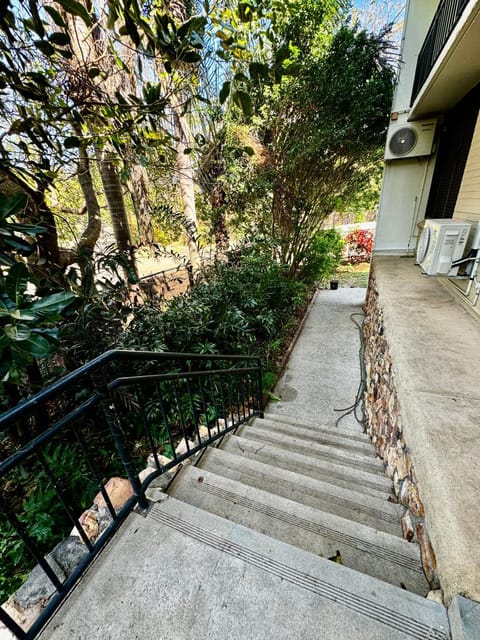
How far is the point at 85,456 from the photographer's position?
3.34 ft

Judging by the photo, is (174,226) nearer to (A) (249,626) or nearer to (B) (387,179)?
(B) (387,179)

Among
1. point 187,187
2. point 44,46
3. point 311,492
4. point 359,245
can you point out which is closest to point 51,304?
point 44,46

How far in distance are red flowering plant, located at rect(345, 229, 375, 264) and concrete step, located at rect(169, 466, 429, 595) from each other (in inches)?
382

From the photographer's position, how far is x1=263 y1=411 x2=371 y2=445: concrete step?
8.83 ft

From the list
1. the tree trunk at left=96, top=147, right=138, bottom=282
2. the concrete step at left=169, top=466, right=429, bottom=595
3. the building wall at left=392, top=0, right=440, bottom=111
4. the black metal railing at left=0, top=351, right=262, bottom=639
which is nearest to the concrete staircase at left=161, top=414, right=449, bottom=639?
the concrete step at left=169, top=466, right=429, bottom=595

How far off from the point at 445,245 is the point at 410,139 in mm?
2486

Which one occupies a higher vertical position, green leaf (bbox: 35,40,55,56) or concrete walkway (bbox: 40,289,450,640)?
green leaf (bbox: 35,40,55,56)

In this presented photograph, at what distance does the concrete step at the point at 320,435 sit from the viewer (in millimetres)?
2457

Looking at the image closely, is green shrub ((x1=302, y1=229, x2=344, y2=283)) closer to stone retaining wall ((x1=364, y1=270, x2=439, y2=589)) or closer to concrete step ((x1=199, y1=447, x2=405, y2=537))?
stone retaining wall ((x1=364, y1=270, x2=439, y2=589))

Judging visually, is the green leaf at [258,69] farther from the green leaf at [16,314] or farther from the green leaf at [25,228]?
the green leaf at [16,314]

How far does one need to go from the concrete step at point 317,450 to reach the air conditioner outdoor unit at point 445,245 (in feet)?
6.47

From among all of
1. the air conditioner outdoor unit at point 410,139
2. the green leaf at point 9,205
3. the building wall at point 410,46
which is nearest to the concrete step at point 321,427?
the green leaf at point 9,205

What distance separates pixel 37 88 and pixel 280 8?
1.45 m

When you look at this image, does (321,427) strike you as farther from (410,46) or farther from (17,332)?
(410,46)
